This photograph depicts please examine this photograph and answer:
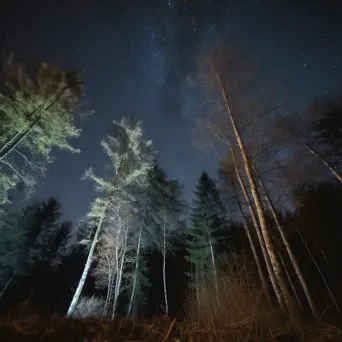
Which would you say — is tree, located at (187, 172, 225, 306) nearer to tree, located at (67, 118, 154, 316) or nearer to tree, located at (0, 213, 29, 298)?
tree, located at (67, 118, 154, 316)

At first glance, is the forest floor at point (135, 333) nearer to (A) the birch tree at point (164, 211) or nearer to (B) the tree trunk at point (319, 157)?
(B) the tree trunk at point (319, 157)

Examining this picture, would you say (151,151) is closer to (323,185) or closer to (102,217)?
(102,217)

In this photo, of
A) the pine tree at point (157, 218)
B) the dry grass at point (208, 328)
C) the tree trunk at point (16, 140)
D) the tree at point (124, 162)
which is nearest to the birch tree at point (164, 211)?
the pine tree at point (157, 218)

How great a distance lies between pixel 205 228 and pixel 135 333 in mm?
15483

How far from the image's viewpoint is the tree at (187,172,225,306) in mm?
17984

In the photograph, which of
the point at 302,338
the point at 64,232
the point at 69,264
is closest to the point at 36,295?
the point at 69,264

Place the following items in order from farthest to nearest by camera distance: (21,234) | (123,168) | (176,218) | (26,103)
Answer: (21,234) < (176,218) < (123,168) < (26,103)

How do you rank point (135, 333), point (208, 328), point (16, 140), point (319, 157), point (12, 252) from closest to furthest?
point (208, 328), point (135, 333), point (16, 140), point (319, 157), point (12, 252)

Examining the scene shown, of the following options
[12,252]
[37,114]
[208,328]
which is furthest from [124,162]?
[12,252]

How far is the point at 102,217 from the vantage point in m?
12.4

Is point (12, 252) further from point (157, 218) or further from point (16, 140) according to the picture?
point (16, 140)

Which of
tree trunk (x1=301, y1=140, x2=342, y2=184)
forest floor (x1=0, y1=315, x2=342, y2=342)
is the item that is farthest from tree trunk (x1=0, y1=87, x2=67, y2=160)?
tree trunk (x1=301, y1=140, x2=342, y2=184)

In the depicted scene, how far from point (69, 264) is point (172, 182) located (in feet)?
77.9

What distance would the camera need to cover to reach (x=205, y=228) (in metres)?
18.8
